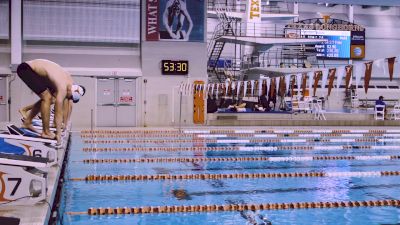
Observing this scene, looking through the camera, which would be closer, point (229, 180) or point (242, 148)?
point (229, 180)

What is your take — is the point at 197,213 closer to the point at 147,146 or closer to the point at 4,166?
the point at 4,166

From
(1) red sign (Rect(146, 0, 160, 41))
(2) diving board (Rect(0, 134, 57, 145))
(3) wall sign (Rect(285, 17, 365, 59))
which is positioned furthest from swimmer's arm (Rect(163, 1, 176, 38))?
(3) wall sign (Rect(285, 17, 365, 59))

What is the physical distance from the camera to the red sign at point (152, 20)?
57.0 feet

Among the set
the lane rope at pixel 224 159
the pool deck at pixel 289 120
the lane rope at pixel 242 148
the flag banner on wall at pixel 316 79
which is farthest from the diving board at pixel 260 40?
the lane rope at pixel 224 159

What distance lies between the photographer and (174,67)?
57.6 feet

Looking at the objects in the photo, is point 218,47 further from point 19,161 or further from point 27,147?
point 19,161

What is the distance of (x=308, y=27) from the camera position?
1252 inches

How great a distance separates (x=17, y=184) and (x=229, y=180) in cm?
391

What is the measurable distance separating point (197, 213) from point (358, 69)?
589 cm

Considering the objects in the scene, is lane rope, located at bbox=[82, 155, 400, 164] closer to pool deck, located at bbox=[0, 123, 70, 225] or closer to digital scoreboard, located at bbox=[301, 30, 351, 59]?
pool deck, located at bbox=[0, 123, 70, 225]

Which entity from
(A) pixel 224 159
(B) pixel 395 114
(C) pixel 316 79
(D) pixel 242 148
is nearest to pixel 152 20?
(C) pixel 316 79

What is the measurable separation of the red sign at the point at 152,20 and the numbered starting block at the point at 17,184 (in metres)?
13.7

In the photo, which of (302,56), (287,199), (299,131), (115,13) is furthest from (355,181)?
(302,56)

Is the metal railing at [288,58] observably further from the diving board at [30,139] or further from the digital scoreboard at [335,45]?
the diving board at [30,139]
